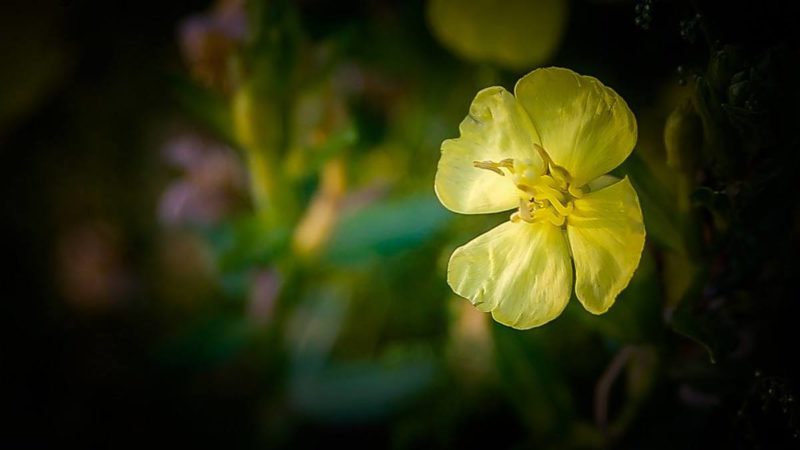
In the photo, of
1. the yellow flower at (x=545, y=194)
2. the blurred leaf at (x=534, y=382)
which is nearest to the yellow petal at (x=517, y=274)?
the yellow flower at (x=545, y=194)

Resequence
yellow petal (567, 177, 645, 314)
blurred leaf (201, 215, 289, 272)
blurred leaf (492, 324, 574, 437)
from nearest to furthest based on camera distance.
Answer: yellow petal (567, 177, 645, 314)
blurred leaf (492, 324, 574, 437)
blurred leaf (201, 215, 289, 272)

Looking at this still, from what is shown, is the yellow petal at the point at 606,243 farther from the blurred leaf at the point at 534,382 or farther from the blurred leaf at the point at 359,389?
the blurred leaf at the point at 359,389

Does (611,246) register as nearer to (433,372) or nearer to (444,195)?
(444,195)

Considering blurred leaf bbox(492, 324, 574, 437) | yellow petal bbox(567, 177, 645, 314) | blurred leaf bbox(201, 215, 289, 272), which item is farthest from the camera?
blurred leaf bbox(201, 215, 289, 272)

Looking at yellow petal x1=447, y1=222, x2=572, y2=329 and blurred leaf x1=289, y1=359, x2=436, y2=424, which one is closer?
yellow petal x1=447, y1=222, x2=572, y2=329

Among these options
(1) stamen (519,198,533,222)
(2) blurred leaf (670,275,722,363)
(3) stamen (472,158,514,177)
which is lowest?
(2) blurred leaf (670,275,722,363)

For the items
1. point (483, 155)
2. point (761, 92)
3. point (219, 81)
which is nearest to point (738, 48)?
point (761, 92)

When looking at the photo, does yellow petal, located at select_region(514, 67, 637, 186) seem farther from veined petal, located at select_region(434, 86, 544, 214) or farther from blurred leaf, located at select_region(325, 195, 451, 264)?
blurred leaf, located at select_region(325, 195, 451, 264)

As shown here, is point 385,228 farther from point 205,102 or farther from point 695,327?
point 695,327

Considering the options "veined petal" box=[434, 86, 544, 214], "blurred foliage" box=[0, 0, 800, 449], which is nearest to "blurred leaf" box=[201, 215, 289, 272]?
"blurred foliage" box=[0, 0, 800, 449]
